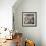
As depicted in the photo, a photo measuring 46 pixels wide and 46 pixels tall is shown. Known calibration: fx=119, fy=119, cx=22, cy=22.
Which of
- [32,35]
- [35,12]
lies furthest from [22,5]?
[32,35]

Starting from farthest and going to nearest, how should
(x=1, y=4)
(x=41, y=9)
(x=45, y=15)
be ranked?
(x=41, y=9) → (x=45, y=15) → (x=1, y=4)

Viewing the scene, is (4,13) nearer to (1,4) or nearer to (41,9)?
(1,4)

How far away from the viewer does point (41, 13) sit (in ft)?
18.0

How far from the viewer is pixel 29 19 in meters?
5.56

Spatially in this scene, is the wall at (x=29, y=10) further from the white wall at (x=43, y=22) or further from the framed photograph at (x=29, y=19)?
the white wall at (x=43, y=22)

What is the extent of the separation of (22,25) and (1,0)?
1.63m

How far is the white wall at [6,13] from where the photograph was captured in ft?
14.9

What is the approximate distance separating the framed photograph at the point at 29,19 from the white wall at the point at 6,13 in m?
1.11

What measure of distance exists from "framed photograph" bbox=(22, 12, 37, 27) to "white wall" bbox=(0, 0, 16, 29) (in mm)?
1114

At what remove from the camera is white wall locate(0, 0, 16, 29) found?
4.54 meters

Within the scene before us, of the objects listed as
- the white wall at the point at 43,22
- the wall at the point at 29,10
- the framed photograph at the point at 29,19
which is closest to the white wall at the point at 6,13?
the wall at the point at 29,10

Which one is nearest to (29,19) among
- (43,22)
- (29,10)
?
(29,10)

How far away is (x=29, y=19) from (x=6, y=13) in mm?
1367

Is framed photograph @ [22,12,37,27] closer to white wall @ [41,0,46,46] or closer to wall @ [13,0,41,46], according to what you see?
wall @ [13,0,41,46]
